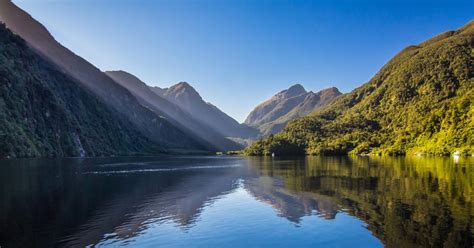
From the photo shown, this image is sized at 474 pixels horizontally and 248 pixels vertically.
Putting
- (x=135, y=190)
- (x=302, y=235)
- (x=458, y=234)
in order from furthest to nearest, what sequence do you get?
1. (x=135, y=190)
2. (x=302, y=235)
3. (x=458, y=234)

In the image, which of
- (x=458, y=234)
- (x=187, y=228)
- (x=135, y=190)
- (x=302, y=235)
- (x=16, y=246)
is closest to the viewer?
(x=16, y=246)

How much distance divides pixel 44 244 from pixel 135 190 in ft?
131

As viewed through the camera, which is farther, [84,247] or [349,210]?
[349,210]

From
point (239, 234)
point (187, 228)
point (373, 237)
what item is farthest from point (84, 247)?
point (373, 237)

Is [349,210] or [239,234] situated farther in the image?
[349,210]

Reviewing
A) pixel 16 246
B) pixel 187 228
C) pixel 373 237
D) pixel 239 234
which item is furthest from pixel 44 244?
pixel 373 237

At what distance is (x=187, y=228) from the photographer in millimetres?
40438

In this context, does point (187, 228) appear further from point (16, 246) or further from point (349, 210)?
point (349, 210)

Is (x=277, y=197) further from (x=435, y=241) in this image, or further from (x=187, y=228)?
(x=435, y=241)

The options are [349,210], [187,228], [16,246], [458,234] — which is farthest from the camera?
[349,210]

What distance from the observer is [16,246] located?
31984mm

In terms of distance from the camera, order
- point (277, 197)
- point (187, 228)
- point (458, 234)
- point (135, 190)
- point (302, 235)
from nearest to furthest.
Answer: point (458, 234)
point (302, 235)
point (187, 228)
point (277, 197)
point (135, 190)

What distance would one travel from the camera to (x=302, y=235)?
37375 mm

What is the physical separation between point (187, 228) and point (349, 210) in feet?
72.9
